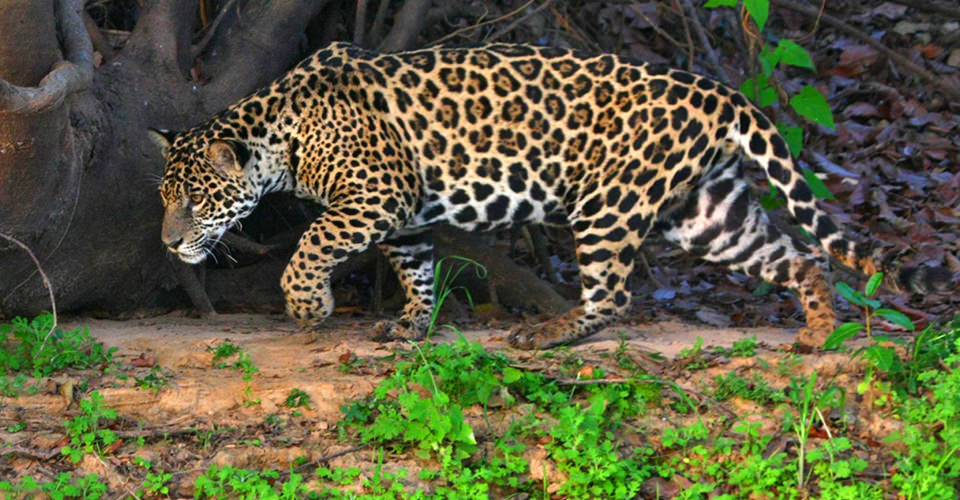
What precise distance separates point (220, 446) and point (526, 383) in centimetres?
144

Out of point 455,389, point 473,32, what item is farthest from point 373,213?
point 473,32

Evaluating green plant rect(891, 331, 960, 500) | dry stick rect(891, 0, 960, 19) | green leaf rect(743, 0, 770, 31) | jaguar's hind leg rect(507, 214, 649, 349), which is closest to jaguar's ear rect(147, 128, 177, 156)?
jaguar's hind leg rect(507, 214, 649, 349)

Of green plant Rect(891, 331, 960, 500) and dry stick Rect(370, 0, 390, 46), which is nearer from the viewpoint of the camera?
green plant Rect(891, 331, 960, 500)

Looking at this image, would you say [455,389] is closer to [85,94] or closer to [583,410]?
[583,410]

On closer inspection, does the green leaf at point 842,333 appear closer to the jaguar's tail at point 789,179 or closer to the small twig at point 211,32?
the jaguar's tail at point 789,179

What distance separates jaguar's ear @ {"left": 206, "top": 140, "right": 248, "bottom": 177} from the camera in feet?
21.7

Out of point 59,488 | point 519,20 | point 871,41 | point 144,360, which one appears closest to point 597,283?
point 144,360

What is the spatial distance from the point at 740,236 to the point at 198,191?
3.17 m

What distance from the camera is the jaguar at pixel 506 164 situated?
6445 millimetres

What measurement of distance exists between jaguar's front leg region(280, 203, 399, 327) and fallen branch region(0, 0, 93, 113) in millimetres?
1474

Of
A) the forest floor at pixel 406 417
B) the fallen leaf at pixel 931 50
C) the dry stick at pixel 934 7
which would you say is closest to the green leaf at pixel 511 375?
the forest floor at pixel 406 417

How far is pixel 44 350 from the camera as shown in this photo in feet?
19.0

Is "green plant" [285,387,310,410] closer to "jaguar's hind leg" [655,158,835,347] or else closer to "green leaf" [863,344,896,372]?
"jaguar's hind leg" [655,158,835,347]

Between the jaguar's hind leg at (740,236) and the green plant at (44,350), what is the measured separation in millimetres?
3262
